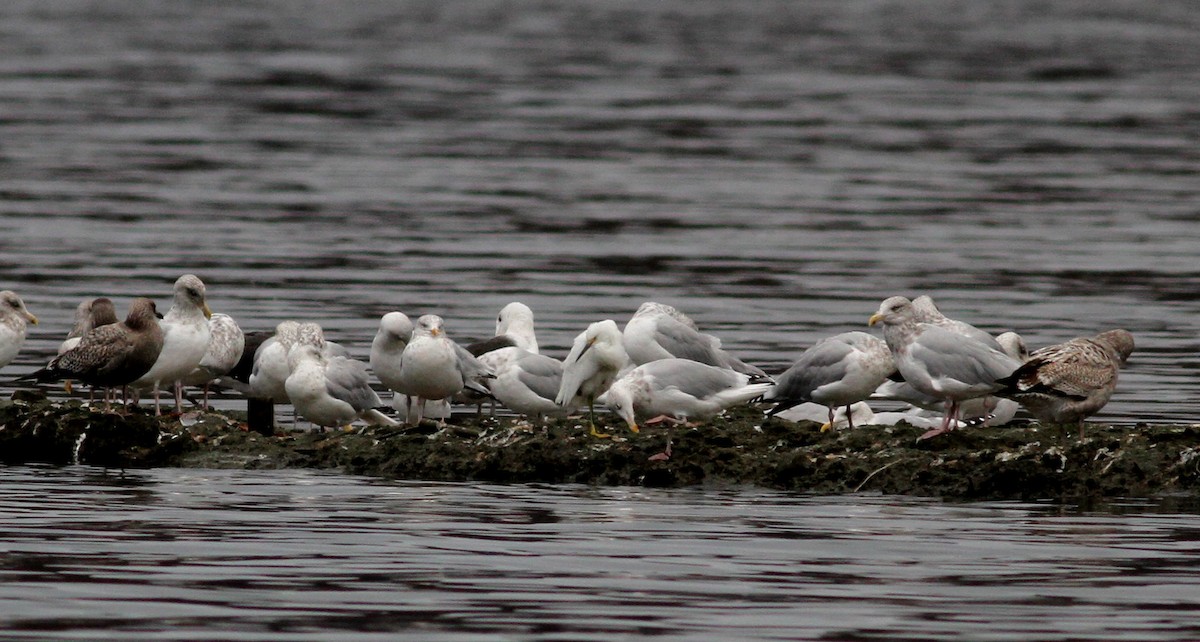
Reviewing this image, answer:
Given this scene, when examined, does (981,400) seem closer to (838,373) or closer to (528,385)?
(838,373)

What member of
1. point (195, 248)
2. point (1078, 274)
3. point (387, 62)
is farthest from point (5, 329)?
point (387, 62)

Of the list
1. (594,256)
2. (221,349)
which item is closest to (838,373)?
(221,349)

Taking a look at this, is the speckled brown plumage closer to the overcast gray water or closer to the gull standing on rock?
the gull standing on rock

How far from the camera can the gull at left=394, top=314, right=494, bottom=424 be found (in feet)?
55.4

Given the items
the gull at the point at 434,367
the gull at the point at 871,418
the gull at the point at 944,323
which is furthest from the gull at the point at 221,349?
the gull at the point at 944,323

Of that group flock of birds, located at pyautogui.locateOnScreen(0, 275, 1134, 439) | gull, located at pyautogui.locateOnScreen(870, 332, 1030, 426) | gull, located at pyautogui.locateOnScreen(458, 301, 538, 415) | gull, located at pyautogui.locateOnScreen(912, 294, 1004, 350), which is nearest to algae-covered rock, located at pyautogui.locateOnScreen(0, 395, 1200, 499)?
flock of birds, located at pyautogui.locateOnScreen(0, 275, 1134, 439)

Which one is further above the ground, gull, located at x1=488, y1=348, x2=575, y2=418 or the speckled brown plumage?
the speckled brown plumage

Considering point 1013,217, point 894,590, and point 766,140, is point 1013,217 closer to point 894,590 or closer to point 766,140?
point 766,140

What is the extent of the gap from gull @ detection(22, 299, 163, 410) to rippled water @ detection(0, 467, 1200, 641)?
1.65 meters

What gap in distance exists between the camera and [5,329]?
18734mm

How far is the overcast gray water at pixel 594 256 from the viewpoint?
11523mm

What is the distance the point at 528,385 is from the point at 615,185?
25.7 m

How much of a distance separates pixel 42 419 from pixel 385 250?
16875 mm

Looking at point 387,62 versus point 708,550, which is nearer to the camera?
point 708,550
